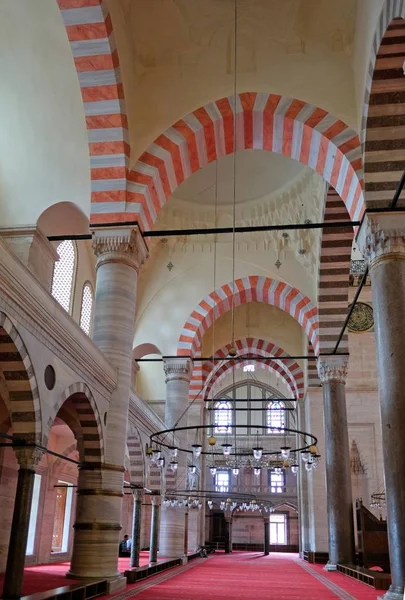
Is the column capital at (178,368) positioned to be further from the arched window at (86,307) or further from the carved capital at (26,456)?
the carved capital at (26,456)

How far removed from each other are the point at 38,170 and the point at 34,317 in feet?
15.1

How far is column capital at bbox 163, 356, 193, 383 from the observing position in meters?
14.9

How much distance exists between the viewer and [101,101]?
8.66 metres

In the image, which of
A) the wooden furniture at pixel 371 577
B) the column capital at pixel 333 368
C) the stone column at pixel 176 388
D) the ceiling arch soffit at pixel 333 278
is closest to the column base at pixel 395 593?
the wooden furniture at pixel 371 577

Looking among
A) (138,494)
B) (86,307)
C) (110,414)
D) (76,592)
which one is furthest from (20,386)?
(86,307)

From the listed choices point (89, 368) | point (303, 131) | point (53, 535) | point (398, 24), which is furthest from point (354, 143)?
point (53, 535)

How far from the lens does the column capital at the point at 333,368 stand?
13.1 meters

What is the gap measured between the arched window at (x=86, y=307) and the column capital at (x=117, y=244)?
5.48 metres

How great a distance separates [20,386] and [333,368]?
343 inches

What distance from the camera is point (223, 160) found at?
13.5 metres

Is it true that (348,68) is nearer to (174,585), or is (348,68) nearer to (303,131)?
(303,131)

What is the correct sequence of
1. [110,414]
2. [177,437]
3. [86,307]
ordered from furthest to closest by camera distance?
[177,437], [86,307], [110,414]

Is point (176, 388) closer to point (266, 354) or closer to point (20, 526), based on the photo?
point (266, 354)

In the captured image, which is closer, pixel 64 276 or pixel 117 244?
pixel 117 244
